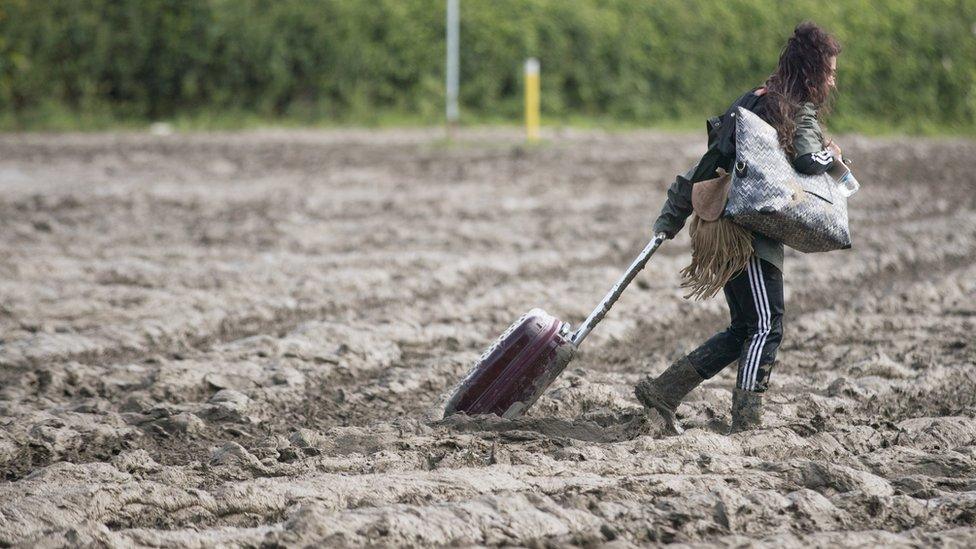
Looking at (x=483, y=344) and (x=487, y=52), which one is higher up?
(x=487, y=52)

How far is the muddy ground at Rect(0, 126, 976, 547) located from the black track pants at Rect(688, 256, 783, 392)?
0.93ft

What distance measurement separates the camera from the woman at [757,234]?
16.9ft

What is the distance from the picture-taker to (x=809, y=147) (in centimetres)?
513

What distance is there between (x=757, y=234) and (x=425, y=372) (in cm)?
223

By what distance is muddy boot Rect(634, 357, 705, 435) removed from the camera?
18.5 ft

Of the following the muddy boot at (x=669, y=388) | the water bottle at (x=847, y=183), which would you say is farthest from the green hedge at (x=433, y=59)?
the water bottle at (x=847, y=183)

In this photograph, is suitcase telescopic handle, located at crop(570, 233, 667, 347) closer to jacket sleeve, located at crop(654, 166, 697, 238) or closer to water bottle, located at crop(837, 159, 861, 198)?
jacket sleeve, located at crop(654, 166, 697, 238)

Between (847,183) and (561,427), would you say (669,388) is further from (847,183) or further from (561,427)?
(847,183)

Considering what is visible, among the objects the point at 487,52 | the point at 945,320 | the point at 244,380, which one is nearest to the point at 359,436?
the point at 244,380

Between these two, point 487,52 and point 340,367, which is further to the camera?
point 487,52

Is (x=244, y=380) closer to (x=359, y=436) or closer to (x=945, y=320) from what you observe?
(x=359, y=436)

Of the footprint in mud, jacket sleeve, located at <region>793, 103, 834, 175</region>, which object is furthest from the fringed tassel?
the footprint in mud

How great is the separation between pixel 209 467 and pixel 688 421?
2.22 meters

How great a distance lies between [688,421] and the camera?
575 centimetres
